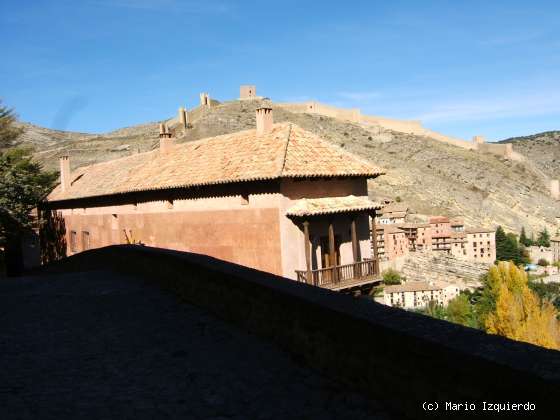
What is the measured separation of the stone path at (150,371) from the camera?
13.1 feet

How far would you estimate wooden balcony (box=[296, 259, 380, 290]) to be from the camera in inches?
591

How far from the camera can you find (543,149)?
5300 inches

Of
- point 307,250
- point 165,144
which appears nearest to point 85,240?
point 165,144

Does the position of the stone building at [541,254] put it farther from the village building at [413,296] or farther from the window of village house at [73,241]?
the window of village house at [73,241]

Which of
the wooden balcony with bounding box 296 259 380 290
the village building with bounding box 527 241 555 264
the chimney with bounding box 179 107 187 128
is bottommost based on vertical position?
the village building with bounding box 527 241 555 264

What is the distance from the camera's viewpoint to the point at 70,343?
19.2 feet

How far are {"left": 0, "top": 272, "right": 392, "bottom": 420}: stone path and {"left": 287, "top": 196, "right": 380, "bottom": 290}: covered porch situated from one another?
7.88m

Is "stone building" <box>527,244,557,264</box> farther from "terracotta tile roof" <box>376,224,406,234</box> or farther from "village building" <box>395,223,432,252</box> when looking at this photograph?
"terracotta tile roof" <box>376,224,406,234</box>

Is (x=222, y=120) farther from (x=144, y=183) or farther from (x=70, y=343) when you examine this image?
(x=70, y=343)

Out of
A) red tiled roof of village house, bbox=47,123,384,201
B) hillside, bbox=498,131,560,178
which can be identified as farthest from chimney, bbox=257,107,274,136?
hillside, bbox=498,131,560,178

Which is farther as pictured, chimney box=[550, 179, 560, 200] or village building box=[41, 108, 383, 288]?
chimney box=[550, 179, 560, 200]

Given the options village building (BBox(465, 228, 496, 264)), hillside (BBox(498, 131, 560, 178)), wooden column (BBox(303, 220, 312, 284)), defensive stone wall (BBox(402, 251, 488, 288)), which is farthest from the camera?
hillside (BBox(498, 131, 560, 178))

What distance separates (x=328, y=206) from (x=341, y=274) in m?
2.20

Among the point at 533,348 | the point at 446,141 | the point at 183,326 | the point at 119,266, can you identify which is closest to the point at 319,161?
the point at 119,266
